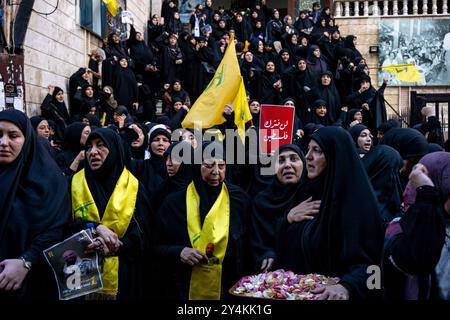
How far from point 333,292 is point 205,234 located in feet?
4.22

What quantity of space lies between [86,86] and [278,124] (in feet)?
14.2

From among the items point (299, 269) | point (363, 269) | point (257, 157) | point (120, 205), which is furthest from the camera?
point (257, 157)

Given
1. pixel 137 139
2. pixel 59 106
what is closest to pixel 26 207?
pixel 137 139

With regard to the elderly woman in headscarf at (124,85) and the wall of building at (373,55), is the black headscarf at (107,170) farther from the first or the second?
the wall of building at (373,55)

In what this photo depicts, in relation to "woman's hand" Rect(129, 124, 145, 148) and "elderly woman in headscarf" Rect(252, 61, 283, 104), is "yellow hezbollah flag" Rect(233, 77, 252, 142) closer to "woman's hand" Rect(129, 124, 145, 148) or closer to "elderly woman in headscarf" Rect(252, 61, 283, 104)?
"woman's hand" Rect(129, 124, 145, 148)

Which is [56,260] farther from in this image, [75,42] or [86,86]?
[75,42]

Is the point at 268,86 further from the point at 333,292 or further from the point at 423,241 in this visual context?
the point at 423,241

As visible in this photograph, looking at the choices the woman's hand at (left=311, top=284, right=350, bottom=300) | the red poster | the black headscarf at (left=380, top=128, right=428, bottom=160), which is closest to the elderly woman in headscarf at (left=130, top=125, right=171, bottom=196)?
the red poster

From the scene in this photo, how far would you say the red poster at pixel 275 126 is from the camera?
575 cm

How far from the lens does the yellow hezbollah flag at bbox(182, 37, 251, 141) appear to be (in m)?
5.89

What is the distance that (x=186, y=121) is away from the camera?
19.6 feet

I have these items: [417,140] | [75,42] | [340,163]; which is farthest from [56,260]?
[75,42]

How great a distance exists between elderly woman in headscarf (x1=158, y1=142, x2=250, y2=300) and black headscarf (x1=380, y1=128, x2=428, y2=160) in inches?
42.8

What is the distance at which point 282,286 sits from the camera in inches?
90.9
